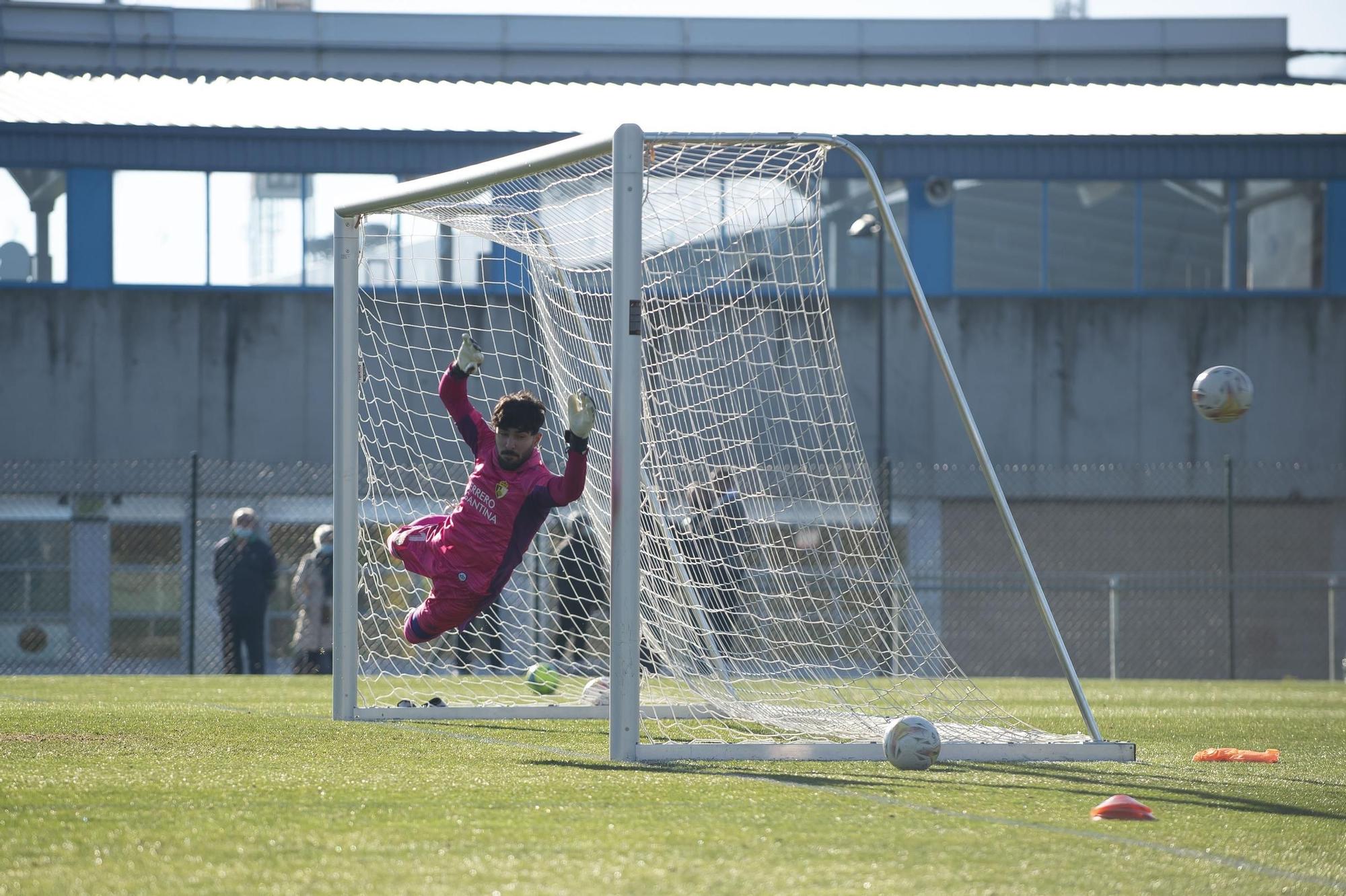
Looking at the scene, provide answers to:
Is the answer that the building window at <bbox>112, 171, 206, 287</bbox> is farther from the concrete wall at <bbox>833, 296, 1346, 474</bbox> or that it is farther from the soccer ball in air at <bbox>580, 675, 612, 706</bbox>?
the soccer ball in air at <bbox>580, 675, 612, 706</bbox>

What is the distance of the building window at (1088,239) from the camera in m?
20.9

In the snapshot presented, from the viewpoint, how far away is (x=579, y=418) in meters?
6.14

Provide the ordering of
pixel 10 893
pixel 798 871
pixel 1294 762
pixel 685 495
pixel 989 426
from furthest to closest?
pixel 989 426 → pixel 685 495 → pixel 1294 762 → pixel 798 871 → pixel 10 893

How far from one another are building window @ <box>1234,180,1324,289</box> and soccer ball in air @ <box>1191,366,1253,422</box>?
1259 cm

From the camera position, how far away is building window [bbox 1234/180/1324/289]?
2086 cm

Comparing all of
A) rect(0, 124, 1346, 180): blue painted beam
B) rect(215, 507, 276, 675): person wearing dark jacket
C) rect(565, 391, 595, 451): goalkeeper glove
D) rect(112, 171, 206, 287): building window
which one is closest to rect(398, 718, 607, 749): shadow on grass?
rect(565, 391, 595, 451): goalkeeper glove

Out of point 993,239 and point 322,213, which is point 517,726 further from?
point 993,239

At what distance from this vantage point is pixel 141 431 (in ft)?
63.4

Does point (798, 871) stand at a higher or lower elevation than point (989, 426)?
lower

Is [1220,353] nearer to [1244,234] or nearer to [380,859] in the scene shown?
[1244,234]

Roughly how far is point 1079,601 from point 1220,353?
3803 mm

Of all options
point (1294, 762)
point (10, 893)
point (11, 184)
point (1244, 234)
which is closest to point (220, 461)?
point (11, 184)

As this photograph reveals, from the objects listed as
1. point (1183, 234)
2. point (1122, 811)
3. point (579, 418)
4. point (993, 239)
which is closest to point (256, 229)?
point (993, 239)

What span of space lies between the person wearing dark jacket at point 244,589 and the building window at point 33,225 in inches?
288
